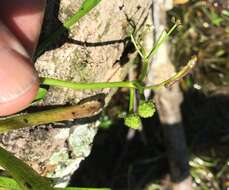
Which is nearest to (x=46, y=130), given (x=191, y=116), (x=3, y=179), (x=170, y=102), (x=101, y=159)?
(x=3, y=179)

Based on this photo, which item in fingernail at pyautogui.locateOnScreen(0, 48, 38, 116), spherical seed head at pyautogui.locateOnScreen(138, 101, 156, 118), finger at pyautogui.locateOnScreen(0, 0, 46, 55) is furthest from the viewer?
spherical seed head at pyautogui.locateOnScreen(138, 101, 156, 118)

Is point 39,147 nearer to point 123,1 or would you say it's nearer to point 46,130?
point 46,130

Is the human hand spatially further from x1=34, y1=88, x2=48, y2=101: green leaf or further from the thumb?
x1=34, y1=88, x2=48, y2=101: green leaf

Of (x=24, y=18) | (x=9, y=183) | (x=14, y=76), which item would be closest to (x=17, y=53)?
(x=14, y=76)

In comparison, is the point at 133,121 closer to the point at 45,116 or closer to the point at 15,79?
the point at 45,116

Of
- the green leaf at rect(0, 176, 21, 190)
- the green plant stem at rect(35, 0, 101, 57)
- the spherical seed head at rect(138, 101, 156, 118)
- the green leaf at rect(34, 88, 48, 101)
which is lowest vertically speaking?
the green leaf at rect(0, 176, 21, 190)

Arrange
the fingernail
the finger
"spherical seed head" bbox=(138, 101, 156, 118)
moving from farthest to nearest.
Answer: "spherical seed head" bbox=(138, 101, 156, 118) → the finger → the fingernail

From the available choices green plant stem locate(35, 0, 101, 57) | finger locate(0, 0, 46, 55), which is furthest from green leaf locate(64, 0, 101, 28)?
finger locate(0, 0, 46, 55)
